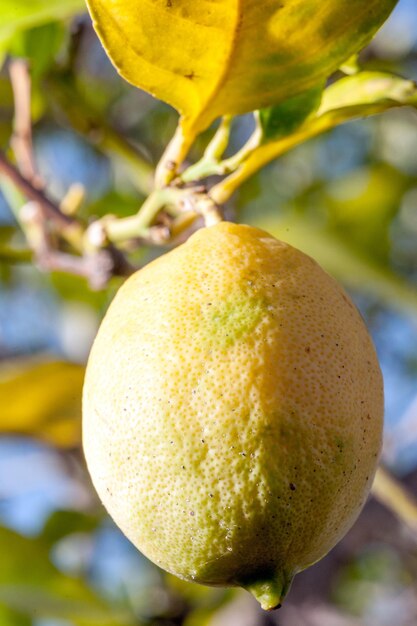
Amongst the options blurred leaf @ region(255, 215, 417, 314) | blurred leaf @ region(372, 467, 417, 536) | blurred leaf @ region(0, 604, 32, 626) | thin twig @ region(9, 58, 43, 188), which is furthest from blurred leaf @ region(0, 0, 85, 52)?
blurred leaf @ region(0, 604, 32, 626)

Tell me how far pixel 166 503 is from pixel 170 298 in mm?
192

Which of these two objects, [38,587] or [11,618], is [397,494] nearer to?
[38,587]

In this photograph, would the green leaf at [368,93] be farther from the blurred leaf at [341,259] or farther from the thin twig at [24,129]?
the blurred leaf at [341,259]

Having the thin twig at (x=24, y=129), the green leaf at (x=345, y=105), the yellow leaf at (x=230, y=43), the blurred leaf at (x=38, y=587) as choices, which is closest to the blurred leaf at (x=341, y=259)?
the thin twig at (x=24, y=129)

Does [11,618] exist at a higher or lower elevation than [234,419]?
lower

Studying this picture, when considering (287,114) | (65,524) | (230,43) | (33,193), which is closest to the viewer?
(230,43)

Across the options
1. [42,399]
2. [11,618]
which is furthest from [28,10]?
[11,618]

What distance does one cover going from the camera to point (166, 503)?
0.75m

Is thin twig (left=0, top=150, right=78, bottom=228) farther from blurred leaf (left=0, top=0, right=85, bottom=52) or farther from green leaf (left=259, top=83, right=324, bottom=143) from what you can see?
green leaf (left=259, top=83, right=324, bottom=143)

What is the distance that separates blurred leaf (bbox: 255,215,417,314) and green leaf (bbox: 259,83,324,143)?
1.08 metres

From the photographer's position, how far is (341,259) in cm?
212

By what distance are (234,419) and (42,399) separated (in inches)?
40.4

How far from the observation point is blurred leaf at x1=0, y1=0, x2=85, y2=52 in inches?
40.1

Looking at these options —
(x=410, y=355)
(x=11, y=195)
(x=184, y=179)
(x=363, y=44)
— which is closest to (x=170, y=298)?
(x=184, y=179)
